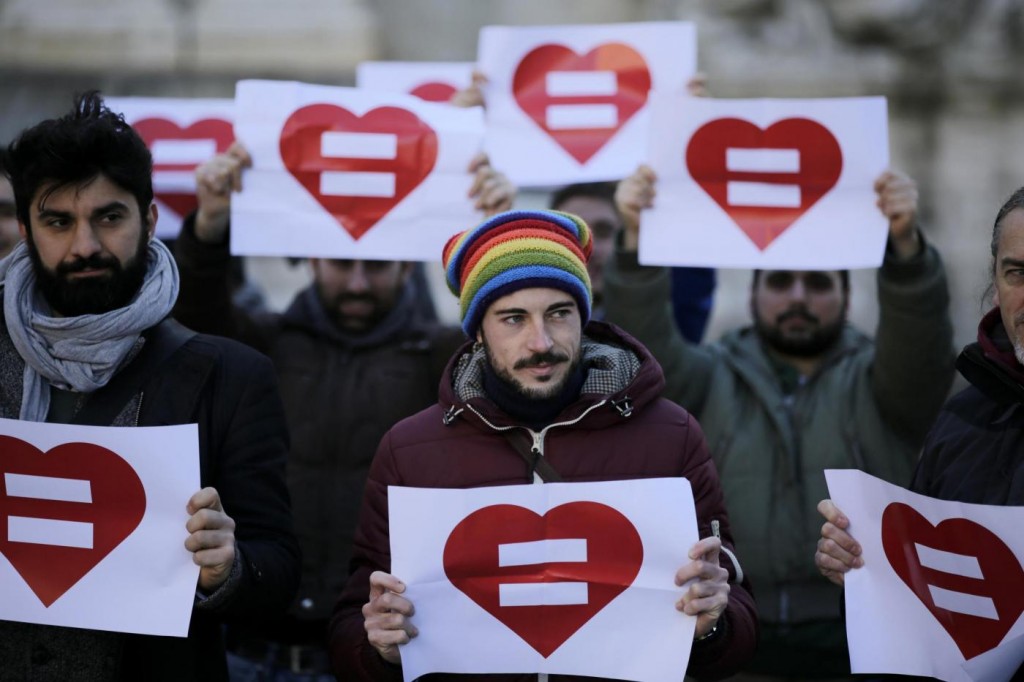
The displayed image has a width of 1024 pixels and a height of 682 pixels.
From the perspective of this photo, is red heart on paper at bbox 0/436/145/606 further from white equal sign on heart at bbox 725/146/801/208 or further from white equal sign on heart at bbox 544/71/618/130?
white equal sign on heart at bbox 544/71/618/130

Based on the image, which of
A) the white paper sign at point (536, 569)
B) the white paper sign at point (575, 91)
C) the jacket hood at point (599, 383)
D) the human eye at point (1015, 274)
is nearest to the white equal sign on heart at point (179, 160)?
the white paper sign at point (575, 91)

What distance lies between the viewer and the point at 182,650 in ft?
12.3

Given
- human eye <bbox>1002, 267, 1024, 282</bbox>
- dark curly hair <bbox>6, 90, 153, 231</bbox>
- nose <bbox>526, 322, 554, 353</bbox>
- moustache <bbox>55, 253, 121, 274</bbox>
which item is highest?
dark curly hair <bbox>6, 90, 153, 231</bbox>

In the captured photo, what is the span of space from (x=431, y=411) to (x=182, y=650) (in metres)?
0.84

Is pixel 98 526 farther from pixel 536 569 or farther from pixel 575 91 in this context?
pixel 575 91

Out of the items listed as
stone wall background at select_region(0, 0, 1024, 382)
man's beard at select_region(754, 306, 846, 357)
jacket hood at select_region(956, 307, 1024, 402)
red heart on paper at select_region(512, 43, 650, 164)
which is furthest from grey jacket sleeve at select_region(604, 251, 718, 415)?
stone wall background at select_region(0, 0, 1024, 382)

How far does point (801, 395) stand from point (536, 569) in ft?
6.11

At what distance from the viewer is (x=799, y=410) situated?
517cm

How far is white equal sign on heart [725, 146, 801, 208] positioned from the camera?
509cm

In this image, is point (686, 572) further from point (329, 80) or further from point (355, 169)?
point (329, 80)

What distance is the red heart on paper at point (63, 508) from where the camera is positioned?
366cm

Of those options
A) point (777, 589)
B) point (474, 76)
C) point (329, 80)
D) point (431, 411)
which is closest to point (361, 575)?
point (431, 411)

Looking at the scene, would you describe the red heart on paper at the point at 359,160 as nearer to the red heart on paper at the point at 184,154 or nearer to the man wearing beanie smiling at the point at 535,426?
the red heart on paper at the point at 184,154

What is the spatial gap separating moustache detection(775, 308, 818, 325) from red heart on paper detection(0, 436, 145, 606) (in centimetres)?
250
